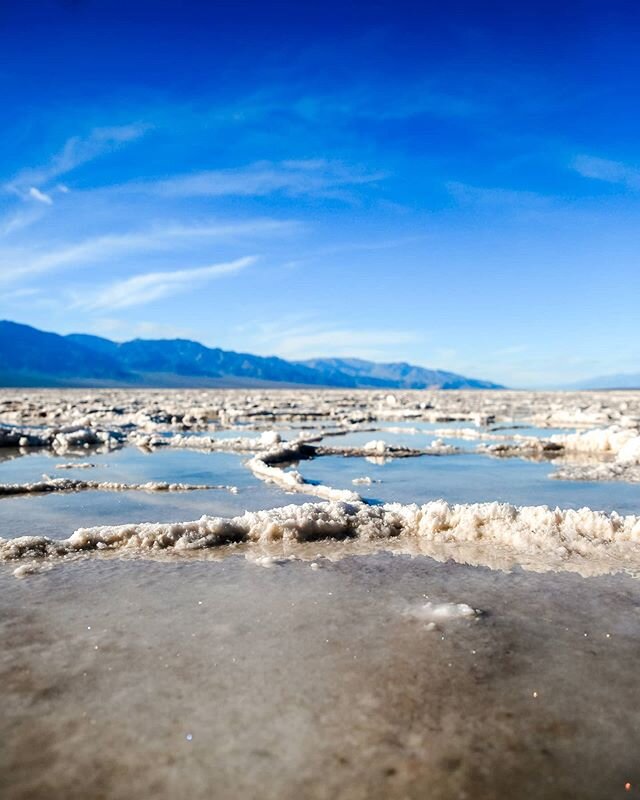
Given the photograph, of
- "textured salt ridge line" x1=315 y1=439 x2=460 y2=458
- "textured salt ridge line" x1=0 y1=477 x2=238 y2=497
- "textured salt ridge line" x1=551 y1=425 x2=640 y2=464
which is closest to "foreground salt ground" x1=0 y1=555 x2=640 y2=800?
"textured salt ridge line" x1=0 y1=477 x2=238 y2=497

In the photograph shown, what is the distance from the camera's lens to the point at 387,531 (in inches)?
180

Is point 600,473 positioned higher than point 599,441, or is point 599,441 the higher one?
point 599,441

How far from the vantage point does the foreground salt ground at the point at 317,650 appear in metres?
1.85

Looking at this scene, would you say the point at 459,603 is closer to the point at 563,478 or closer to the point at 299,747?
the point at 299,747

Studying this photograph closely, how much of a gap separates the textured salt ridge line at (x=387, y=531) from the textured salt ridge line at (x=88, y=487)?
7.13ft

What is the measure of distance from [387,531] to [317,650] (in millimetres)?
2036

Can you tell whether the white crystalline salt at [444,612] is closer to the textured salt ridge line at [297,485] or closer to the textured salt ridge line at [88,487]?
the textured salt ridge line at [297,485]

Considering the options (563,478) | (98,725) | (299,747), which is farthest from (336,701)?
(563,478)

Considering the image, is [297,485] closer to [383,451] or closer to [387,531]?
[387,531]

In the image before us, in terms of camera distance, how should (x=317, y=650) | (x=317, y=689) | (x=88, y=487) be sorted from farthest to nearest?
(x=88, y=487)
(x=317, y=650)
(x=317, y=689)

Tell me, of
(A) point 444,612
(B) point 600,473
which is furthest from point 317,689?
(B) point 600,473

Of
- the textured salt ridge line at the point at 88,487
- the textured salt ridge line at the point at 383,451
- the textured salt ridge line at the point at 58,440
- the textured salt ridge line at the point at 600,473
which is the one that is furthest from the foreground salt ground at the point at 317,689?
the textured salt ridge line at the point at 58,440

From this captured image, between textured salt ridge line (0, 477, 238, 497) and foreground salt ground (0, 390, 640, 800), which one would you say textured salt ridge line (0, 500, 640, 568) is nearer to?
foreground salt ground (0, 390, 640, 800)

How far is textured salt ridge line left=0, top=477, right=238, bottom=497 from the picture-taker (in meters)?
6.53
